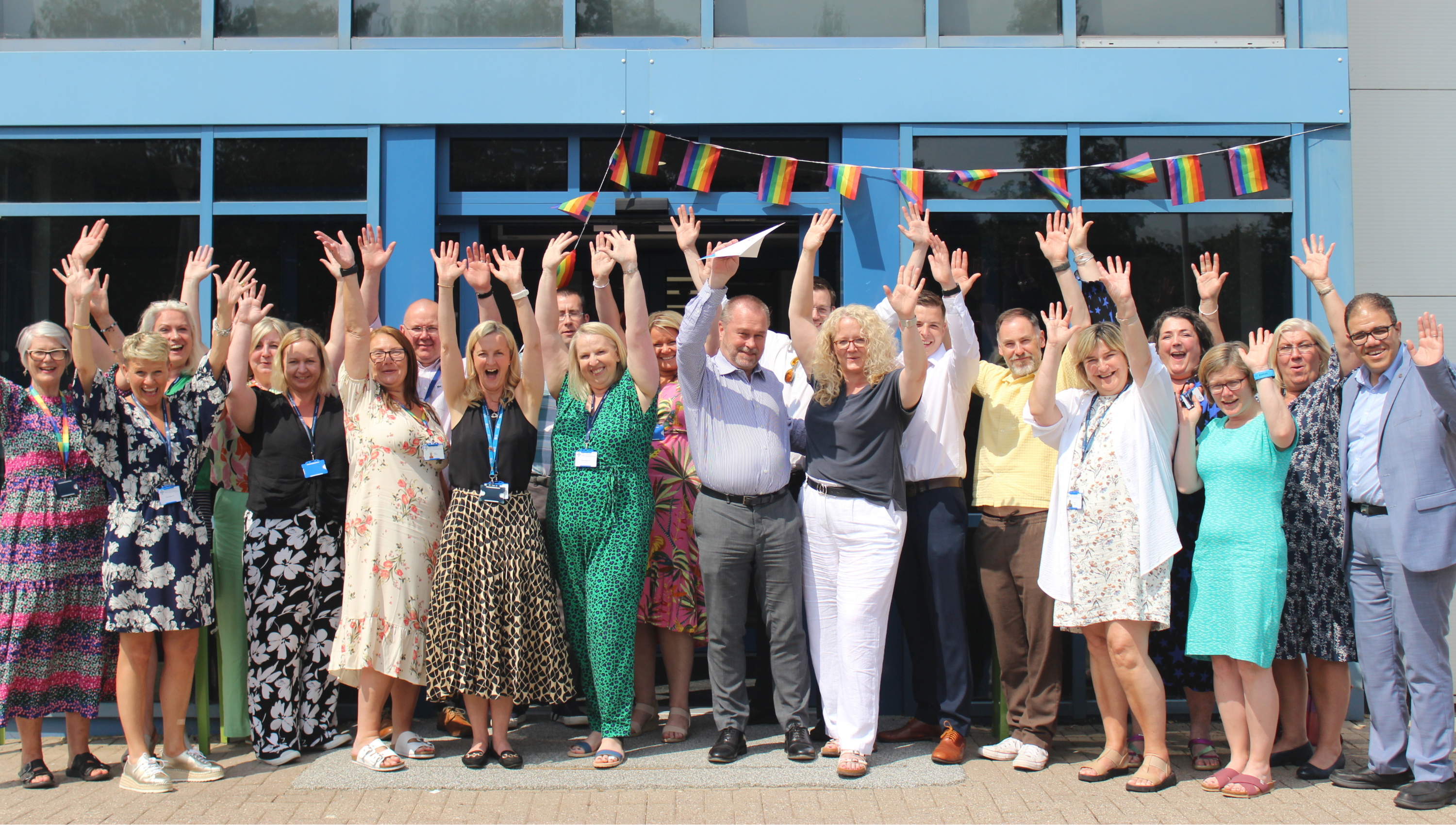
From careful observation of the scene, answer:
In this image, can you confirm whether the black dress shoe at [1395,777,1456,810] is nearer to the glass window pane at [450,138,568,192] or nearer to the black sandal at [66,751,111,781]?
the glass window pane at [450,138,568,192]

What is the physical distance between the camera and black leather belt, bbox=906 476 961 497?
4605mm

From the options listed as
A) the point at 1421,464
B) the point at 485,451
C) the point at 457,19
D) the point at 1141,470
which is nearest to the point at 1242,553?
the point at 1141,470

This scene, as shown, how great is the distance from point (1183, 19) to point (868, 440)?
3.27 m

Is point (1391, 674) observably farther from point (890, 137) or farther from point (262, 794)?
point (262, 794)

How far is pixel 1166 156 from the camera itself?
18.5 feet

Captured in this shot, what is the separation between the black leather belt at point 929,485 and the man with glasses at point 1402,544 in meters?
1.56

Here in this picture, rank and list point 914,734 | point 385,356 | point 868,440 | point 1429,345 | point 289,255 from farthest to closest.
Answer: point 289,255 < point 914,734 < point 385,356 < point 868,440 < point 1429,345

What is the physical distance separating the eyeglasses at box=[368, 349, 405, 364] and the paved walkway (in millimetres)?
1745

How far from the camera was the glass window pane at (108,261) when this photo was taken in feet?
18.3

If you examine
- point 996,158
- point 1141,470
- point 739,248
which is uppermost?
point 996,158

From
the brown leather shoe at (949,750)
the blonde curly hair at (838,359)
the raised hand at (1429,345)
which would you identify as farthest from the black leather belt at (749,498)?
the raised hand at (1429,345)

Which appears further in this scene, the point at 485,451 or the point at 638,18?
the point at 638,18

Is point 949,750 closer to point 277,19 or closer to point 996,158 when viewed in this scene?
point 996,158

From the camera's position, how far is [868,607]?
4.36 m
